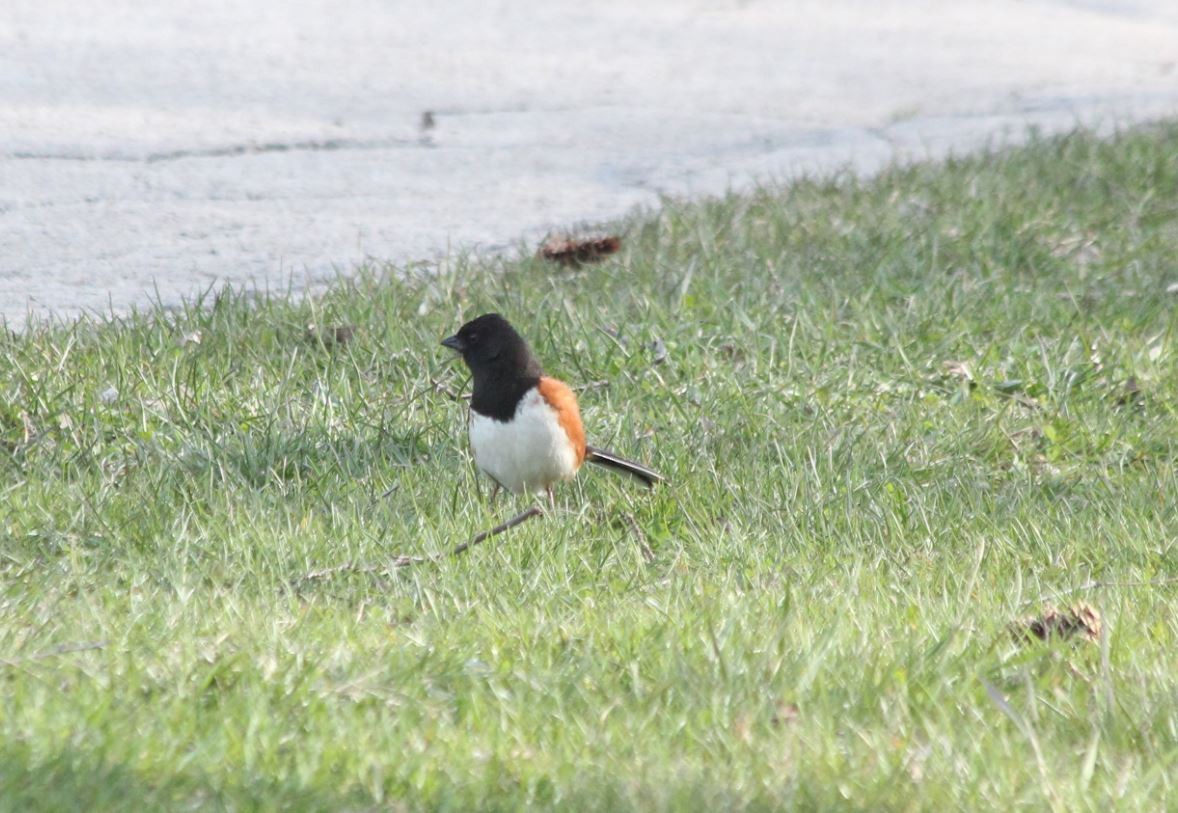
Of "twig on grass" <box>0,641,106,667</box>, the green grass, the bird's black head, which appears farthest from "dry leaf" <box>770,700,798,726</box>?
the bird's black head

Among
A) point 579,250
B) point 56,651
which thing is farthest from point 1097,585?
point 579,250

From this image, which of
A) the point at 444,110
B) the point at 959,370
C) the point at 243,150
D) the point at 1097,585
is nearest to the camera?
the point at 1097,585

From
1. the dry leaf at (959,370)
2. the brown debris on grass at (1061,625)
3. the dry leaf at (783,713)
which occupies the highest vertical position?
the dry leaf at (783,713)

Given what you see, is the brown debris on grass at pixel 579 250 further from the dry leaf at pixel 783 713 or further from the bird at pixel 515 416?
the dry leaf at pixel 783 713

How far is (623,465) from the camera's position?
471 cm

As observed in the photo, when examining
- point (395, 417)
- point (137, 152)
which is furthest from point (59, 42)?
point (395, 417)

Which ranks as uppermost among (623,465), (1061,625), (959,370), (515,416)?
(515,416)

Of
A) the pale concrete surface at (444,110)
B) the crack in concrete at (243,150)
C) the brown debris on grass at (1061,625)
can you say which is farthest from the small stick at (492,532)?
the crack in concrete at (243,150)

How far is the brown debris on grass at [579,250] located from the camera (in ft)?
22.0

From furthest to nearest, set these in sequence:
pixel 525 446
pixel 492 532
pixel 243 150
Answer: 1. pixel 243 150
2. pixel 525 446
3. pixel 492 532

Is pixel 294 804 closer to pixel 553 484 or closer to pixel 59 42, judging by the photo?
pixel 553 484

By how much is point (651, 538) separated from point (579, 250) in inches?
98.2

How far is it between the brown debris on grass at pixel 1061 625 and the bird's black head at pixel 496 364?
57.5 inches

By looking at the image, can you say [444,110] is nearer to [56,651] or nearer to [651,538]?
[651,538]
